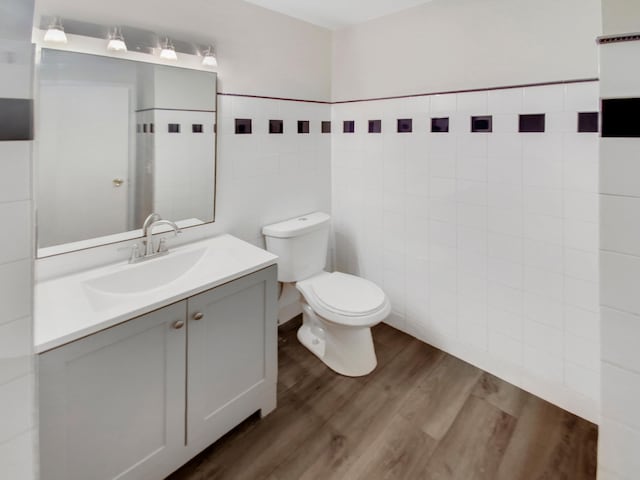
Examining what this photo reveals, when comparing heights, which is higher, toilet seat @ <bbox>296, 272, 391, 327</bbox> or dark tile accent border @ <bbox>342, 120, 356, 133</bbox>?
dark tile accent border @ <bbox>342, 120, 356, 133</bbox>

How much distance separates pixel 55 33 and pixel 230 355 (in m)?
1.45

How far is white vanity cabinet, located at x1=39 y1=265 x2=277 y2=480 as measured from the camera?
1089 mm

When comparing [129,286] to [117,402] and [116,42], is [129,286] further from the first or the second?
[116,42]

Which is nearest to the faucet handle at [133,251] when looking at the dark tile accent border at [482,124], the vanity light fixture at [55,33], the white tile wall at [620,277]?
the vanity light fixture at [55,33]

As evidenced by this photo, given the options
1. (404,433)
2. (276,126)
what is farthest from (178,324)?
(276,126)

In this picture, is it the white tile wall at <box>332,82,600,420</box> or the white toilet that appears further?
the white toilet

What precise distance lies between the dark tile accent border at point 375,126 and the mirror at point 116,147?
1046mm

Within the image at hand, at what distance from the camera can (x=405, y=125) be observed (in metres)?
2.25

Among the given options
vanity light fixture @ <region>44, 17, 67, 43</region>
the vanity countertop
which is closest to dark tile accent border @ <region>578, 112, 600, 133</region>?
the vanity countertop

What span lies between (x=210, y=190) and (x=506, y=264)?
1.66 m

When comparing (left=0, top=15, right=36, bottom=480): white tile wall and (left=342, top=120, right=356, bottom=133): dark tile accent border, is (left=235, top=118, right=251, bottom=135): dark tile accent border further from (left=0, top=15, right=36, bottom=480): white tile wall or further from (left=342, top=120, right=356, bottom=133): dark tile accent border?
(left=0, top=15, right=36, bottom=480): white tile wall

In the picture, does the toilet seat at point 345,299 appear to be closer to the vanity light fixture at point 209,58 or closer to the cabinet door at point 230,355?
the cabinet door at point 230,355

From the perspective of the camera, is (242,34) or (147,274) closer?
(147,274)

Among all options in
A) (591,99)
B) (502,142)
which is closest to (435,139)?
(502,142)
